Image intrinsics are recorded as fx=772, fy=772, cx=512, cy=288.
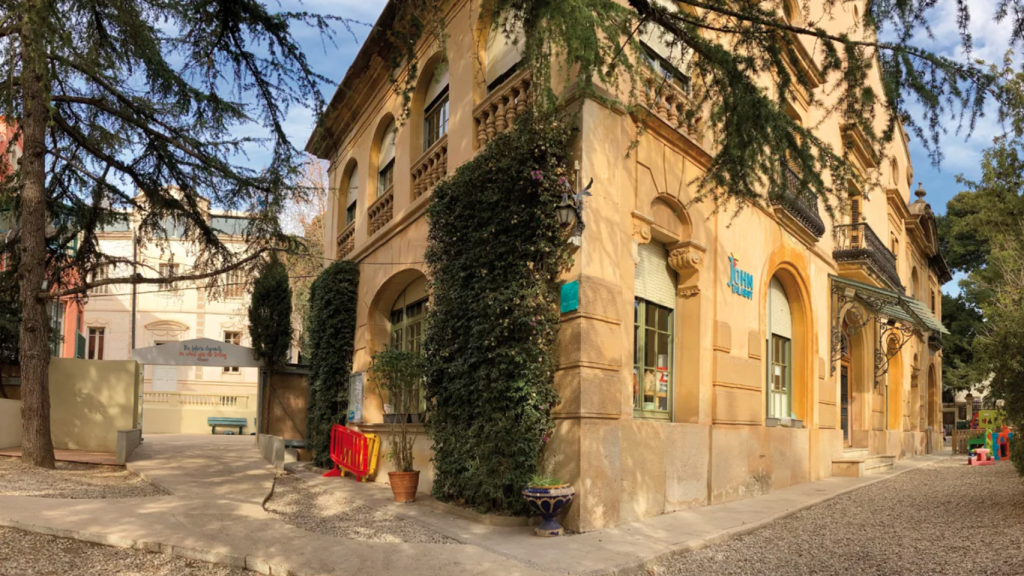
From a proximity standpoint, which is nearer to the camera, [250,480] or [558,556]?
[558,556]

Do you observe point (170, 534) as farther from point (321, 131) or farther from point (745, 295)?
point (745, 295)

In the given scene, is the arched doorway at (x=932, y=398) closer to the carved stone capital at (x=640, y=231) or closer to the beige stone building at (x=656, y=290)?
the beige stone building at (x=656, y=290)

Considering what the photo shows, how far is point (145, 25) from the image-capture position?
8.76 metres

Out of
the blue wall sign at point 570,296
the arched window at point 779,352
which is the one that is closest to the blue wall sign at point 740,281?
the arched window at point 779,352

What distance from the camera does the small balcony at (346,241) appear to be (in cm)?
1705

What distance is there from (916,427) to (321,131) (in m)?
23.6

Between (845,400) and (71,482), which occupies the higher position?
(845,400)

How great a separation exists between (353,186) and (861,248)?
11352mm

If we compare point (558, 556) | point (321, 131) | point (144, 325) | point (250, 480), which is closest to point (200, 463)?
point (250, 480)

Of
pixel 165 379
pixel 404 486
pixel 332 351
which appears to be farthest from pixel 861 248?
pixel 165 379

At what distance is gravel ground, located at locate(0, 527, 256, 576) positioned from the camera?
236 inches

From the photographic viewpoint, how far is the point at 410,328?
1391 cm

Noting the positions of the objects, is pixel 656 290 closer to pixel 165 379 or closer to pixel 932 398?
pixel 932 398

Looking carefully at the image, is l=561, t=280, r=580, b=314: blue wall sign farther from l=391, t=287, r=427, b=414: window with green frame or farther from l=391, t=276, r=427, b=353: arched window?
l=391, t=276, r=427, b=353: arched window
